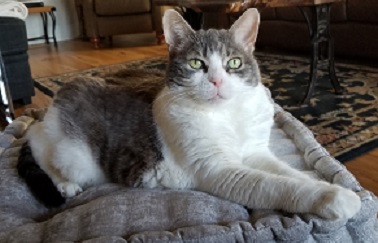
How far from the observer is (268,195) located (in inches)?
34.3

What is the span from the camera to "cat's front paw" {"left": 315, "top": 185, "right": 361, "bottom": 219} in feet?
2.62

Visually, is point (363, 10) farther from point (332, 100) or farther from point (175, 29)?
point (175, 29)

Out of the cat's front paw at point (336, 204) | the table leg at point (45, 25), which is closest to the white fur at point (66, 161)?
the cat's front paw at point (336, 204)

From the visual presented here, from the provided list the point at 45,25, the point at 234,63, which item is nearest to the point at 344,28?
the point at 234,63

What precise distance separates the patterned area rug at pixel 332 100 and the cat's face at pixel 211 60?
1.40ft

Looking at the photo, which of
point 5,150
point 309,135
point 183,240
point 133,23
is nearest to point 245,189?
point 183,240

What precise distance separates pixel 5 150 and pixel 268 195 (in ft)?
3.11

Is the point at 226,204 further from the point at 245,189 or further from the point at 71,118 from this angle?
the point at 71,118

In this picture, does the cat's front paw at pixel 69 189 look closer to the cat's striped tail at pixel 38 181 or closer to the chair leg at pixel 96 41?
the cat's striped tail at pixel 38 181

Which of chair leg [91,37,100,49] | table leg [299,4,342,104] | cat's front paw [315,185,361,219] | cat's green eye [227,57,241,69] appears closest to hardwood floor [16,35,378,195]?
chair leg [91,37,100,49]

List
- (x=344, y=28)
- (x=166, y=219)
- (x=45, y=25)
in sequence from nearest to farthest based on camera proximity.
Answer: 1. (x=166, y=219)
2. (x=344, y=28)
3. (x=45, y=25)

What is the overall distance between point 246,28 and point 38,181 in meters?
0.67

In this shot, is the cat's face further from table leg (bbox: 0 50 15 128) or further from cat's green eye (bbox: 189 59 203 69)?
table leg (bbox: 0 50 15 128)

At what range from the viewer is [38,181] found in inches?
44.8
